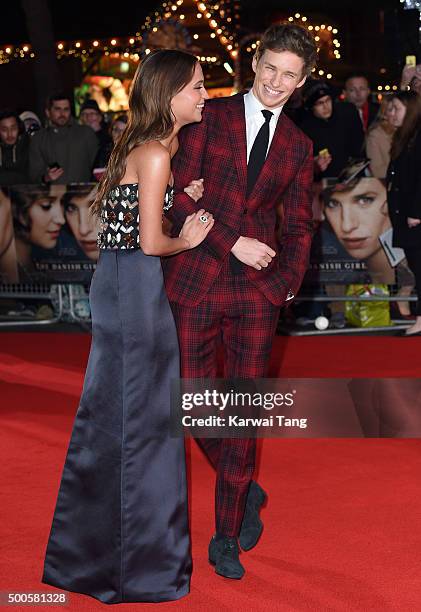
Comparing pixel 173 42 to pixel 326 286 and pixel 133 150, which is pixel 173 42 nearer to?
pixel 326 286

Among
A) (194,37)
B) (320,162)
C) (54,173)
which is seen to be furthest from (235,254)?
(194,37)

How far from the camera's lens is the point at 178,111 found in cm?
350

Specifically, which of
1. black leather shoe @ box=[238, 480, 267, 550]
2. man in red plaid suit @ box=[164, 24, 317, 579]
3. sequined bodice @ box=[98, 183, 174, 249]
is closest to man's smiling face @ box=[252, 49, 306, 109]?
man in red plaid suit @ box=[164, 24, 317, 579]

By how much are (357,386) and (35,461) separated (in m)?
2.59

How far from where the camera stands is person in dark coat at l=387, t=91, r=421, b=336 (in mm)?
8248

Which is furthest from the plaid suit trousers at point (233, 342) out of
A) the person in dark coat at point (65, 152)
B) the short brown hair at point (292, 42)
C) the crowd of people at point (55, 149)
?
the person in dark coat at point (65, 152)

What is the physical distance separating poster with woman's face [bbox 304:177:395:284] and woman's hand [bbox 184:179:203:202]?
5116 millimetres

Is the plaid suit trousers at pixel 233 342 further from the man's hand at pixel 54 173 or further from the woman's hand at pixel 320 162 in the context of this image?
the man's hand at pixel 54 173

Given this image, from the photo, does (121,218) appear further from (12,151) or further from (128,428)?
(12,151)

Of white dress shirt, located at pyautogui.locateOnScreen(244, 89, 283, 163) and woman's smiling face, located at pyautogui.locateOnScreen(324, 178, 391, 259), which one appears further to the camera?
woman's smiling face, located at pyautogui.locateOnScreen(324, 178, 391, 259)

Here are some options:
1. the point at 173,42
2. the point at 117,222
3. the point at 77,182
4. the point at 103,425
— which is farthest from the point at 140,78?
the point at 173,42

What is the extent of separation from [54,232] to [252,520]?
5738 mm

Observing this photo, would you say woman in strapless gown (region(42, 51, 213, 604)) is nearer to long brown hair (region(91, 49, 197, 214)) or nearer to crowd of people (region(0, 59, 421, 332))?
long brown hair (region(91, 49, 197, 214))

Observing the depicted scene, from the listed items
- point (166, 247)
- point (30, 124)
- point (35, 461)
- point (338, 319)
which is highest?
point (166, 247)
